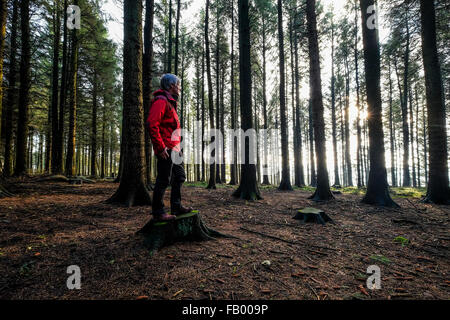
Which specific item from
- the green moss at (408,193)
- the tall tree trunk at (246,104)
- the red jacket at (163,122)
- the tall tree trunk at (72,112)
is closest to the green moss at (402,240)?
the tall tree trunk at (246,104)

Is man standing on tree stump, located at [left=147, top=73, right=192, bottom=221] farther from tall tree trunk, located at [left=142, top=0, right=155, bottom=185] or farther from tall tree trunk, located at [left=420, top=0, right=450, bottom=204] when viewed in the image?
tall tree trunk, located at [left=420, top=0, right=450, bottom=204]

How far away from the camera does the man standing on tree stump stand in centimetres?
274

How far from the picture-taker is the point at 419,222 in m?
4.78

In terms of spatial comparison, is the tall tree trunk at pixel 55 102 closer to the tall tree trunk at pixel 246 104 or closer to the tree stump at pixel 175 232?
the tall tree trunk at pixel 246 104

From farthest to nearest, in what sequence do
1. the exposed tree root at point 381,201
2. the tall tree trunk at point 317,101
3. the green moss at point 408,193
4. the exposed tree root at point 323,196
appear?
the green moss at point 408,193, the tall tree trunk at point 317,101, the exposed tree root at point 323,196, the exposed tree root at point 381,201

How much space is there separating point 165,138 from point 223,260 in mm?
2062

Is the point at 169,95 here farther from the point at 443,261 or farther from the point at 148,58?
the point at 148,58

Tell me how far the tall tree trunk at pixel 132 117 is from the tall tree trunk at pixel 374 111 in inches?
333

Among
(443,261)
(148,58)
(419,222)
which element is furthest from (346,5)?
(443,261)

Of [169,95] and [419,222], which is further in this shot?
[419,222]

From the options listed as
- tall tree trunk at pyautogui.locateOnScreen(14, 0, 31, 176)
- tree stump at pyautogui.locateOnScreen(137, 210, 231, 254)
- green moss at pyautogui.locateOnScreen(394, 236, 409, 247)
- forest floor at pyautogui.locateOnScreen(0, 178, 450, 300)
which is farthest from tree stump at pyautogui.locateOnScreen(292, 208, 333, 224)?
tall tree trunk at pyautogui.locateOnScreen(14, 0, 31, 176)

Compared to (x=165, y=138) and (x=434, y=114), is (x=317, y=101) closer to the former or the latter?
(x=434, y=114)

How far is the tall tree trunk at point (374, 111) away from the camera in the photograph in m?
7.07
